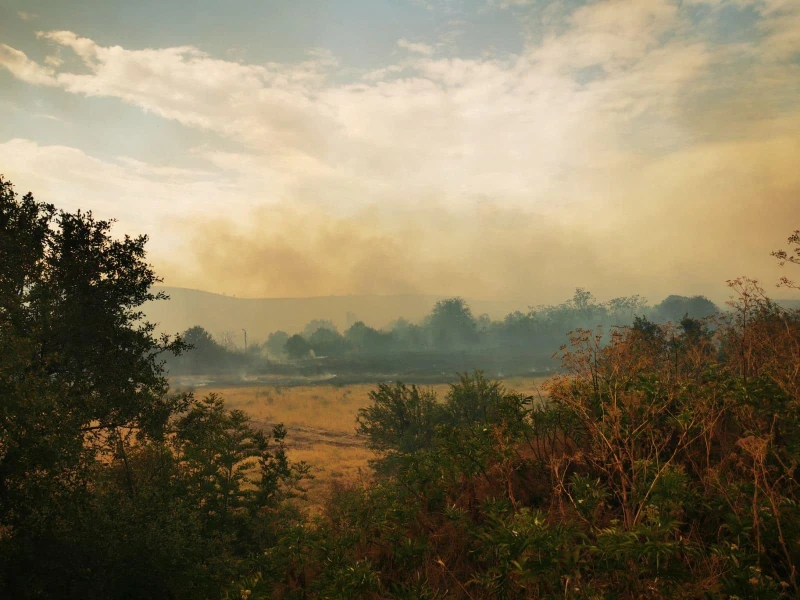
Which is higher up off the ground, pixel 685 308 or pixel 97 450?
pixel 685 308

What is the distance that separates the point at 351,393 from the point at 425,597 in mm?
68019

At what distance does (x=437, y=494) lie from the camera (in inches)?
387

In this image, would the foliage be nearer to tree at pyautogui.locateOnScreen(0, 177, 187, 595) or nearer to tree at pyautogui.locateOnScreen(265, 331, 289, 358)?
tree at pyautogui.locateOnScreen(0, 177, 187, 595)

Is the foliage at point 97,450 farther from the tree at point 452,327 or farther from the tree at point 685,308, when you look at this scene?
the tree at point 685,308

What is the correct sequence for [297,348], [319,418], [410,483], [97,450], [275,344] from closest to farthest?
[410,483]
[97,450]
[319,418]
[297,348]
[275,344]

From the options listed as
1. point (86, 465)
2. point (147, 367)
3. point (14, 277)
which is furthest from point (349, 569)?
point (14, 277)

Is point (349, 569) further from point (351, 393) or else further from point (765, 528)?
point (351, 393)

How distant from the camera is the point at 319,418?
55.5 m

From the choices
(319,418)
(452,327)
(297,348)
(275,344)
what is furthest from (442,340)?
(319,418)

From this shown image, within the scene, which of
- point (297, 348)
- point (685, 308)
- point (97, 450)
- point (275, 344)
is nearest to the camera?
point (97, 450)

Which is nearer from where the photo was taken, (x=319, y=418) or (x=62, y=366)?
(x=62, y=366)

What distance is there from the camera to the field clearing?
114ft

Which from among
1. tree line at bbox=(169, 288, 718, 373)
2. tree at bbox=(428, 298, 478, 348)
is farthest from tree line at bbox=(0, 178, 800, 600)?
tree at bbox=(428, 298, 478, 348)

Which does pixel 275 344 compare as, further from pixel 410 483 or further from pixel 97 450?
pixel 410 483
